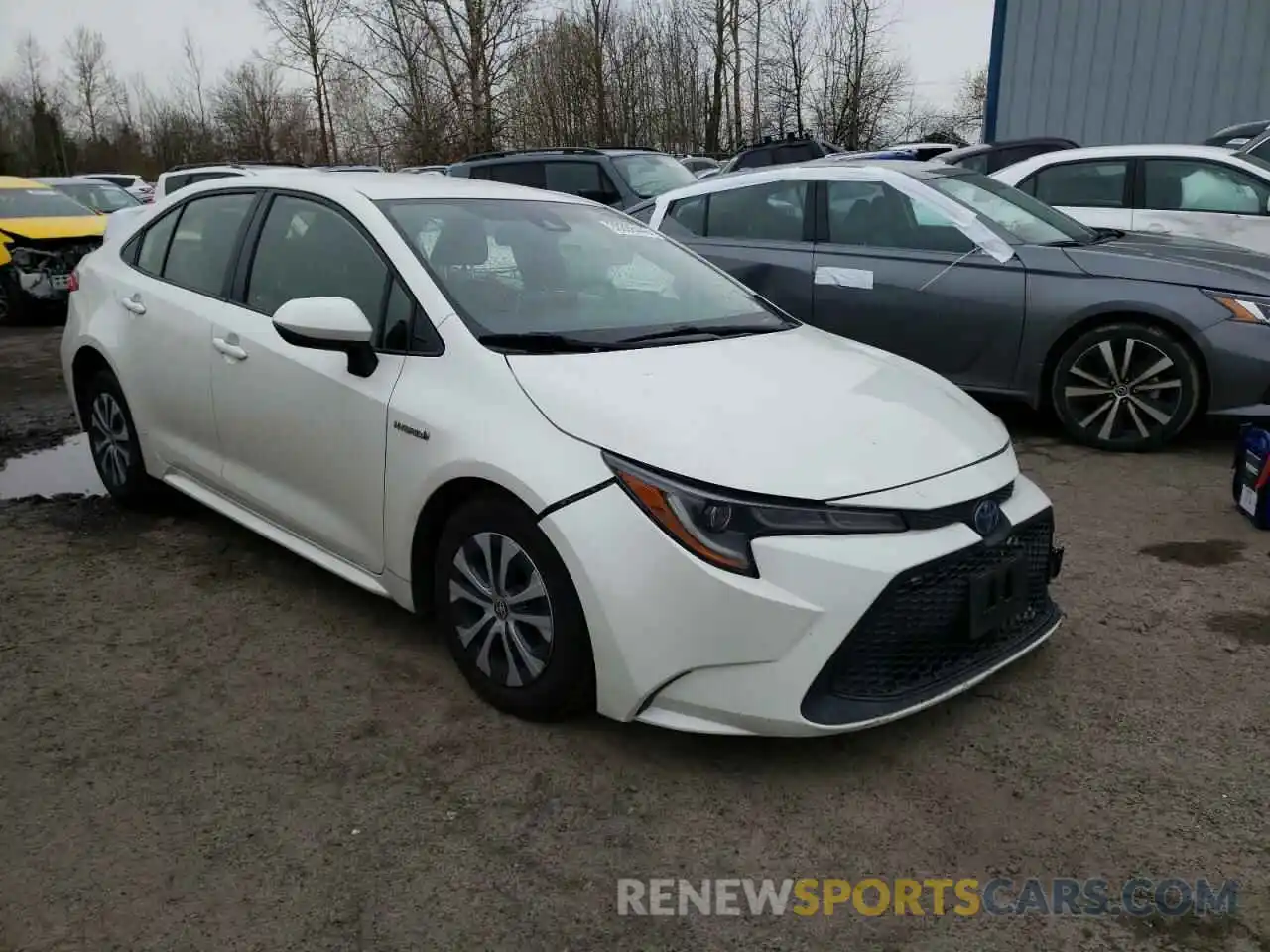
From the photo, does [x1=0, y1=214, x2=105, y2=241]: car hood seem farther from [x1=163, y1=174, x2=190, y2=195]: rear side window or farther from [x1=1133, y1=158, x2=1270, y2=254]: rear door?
[x1=1133, y1=158, x2=1270, y2=254]: rear door

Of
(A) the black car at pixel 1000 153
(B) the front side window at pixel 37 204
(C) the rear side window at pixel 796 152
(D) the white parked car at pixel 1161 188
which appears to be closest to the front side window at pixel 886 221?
(D) the white parked car at pixel 1161 188

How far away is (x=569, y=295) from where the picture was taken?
11.3 ft

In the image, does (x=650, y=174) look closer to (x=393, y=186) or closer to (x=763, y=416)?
(x=393, y=186)

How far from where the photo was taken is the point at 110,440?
15.6ft

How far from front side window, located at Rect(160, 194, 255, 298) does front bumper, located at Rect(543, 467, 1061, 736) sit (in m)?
2.19

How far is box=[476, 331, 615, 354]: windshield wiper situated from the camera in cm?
309

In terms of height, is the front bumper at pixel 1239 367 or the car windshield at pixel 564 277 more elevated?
the car windshield at pixel 564 277

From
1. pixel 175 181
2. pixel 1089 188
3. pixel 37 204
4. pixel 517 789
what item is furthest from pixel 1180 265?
pixel 37 204

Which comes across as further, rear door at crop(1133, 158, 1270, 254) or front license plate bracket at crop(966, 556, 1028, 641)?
rear door at crop(1133, 158, 1270, 254)

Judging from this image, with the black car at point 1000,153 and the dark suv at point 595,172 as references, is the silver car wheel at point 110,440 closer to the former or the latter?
the dark suv at point 595,172

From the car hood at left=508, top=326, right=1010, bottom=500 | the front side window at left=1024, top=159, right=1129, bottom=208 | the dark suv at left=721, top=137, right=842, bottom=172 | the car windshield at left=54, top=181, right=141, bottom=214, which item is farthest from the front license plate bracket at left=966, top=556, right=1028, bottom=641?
the car windshield at left=54, top=181, right=141, bottom=214

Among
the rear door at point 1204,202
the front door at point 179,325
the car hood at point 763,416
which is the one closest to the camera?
the car hood at point 763,416

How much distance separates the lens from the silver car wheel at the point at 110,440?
464 cm

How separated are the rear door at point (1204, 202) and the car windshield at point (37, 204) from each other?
37.1 feet
